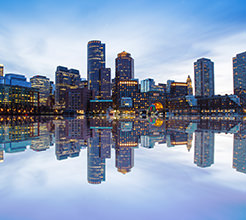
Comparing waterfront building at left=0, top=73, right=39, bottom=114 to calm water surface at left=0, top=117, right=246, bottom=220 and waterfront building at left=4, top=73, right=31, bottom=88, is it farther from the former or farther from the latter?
calm water surface at left=0, top=117, right=246, bottom=220

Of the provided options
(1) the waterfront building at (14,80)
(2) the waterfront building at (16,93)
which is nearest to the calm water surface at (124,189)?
(2) the waterfront building at (16,93)

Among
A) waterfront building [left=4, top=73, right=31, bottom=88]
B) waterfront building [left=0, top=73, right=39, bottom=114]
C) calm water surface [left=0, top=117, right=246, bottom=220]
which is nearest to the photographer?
calm water surface [left=0, top=117, right=246, bottom=220]

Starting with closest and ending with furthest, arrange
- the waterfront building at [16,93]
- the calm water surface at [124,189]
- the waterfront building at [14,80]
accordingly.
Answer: the calm water surface at [124,189] → the waterfront building at [16,93] → the waterfront building at [14,80]

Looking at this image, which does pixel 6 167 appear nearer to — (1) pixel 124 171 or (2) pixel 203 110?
(1) pixel 124 171

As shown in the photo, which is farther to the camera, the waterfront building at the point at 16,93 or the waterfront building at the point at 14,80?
the waterfront building at the point at 14,80

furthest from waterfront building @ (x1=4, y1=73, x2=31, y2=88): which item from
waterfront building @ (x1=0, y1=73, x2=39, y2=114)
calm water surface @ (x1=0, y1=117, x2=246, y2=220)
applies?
calm water surface @ (x1=0, y1=117, x2=246, y2=220)

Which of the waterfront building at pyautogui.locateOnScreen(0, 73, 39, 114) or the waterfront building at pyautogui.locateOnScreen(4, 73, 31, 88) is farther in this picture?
the waterfront building at pyautogui.locateOnScreen(4, 73, 31, 88)

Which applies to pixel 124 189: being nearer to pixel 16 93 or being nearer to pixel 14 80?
pixel 16 93

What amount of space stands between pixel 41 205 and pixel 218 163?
513cm

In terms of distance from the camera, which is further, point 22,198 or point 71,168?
point 71,168

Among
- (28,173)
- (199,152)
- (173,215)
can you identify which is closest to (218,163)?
(199,152)

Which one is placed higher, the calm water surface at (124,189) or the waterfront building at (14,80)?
the waterfront building at (14,80)

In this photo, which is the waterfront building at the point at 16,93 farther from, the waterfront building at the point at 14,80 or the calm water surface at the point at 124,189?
the calm water surface at the point at 124,189

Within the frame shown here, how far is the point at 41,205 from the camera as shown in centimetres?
306
